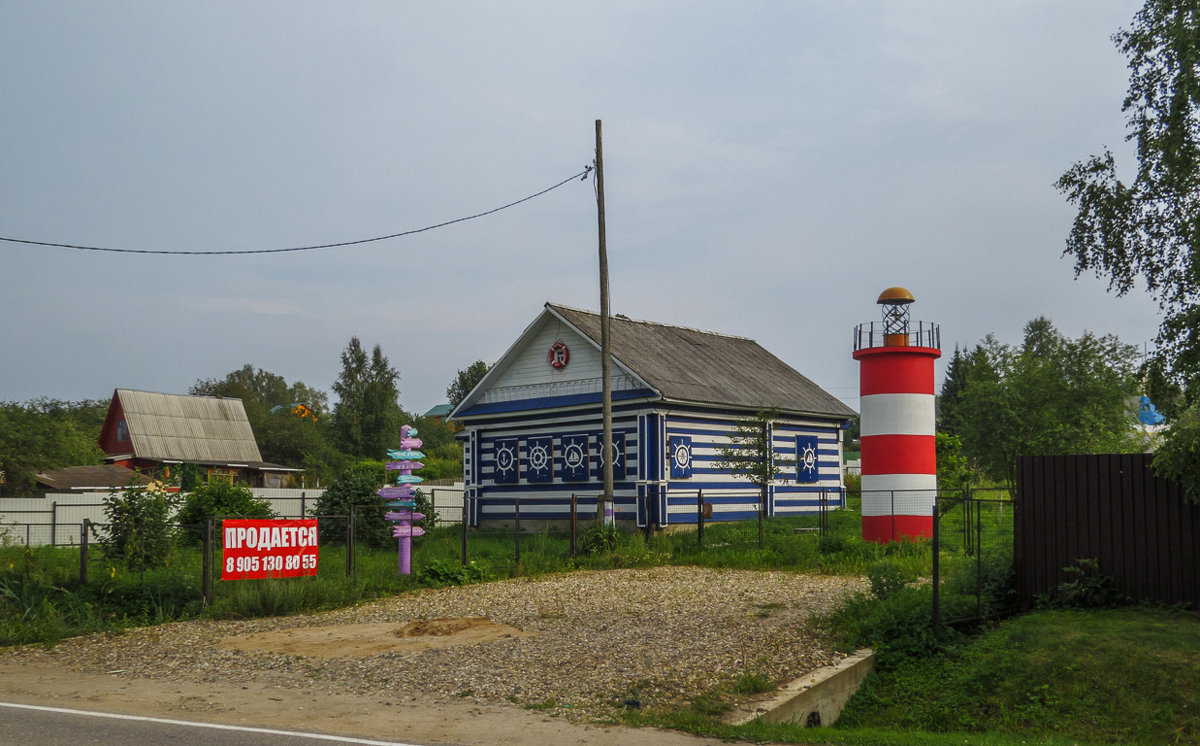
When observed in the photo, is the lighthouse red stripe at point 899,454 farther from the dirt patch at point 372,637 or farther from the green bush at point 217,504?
the green bush at point 217,504

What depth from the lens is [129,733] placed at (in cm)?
812

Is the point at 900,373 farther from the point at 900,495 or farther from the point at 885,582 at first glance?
the point at 885,582

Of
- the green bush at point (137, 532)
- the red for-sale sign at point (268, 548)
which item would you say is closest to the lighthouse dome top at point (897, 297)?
the red for-sale sign at point (268, 548)

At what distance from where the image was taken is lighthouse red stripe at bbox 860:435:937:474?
21.5 m

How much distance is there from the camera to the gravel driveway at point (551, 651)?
33.2ft

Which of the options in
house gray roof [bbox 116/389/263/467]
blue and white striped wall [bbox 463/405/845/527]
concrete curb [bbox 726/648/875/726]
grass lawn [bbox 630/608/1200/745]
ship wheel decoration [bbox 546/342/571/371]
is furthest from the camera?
house gray roof [bbox 116/389/263/467]

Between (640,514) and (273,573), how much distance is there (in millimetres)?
13117

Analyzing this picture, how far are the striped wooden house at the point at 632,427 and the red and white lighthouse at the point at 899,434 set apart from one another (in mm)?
7135

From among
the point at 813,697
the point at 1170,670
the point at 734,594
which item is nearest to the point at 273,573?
the point at 734,594

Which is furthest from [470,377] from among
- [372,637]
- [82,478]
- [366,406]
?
[372,637]

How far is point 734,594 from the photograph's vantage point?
16375 millimetres

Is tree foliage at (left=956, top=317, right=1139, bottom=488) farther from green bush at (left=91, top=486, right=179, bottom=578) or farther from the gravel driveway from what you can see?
green bush at (left=91, top=486, right=179, bottom=578)

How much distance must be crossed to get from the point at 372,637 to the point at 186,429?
162 ft

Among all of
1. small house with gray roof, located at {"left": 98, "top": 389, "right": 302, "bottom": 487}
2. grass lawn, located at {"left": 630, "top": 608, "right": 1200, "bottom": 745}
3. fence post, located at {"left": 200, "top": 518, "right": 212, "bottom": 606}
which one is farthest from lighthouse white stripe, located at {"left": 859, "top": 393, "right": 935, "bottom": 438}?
small house with gray roof, located at {"left": 98, "top": 389, "right": 302, "bottom": 487}
